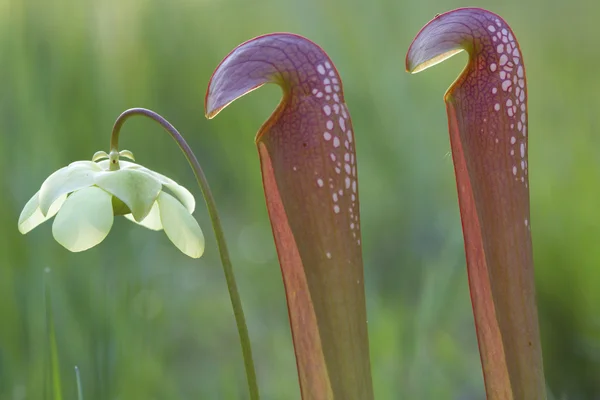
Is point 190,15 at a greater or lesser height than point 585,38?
greater

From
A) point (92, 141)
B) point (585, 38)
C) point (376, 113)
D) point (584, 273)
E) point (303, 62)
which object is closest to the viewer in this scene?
point (303, 62)

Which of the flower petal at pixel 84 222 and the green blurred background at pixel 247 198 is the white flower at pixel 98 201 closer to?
the flower petal at pixel 84 222

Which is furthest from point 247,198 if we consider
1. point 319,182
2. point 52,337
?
point 319,182

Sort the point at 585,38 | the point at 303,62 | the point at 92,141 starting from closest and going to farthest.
→ the point at 303,62, the point at 92,141, the point at 585,38

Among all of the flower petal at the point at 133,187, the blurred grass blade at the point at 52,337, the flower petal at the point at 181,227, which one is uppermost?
the flower petal at the point at 133,187

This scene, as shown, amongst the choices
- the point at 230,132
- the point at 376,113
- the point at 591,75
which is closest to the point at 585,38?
the point at 591,75

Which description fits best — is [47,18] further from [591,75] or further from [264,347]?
[591,75]

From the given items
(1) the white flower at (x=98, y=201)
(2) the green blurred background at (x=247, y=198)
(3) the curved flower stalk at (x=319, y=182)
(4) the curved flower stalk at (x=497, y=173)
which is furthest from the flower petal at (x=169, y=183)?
(2) the green blurred background at (x=247, y=198)
